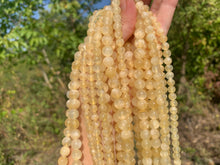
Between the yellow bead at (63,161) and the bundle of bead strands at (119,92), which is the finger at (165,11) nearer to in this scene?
the bundle of bead strands at (119,92)

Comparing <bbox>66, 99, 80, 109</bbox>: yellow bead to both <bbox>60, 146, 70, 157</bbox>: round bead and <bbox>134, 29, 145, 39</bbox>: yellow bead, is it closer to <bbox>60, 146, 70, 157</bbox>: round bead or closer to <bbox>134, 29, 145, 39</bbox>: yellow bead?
<bbox>60, 146, 70, 157</bbox>: round bead

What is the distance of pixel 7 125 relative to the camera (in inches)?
74.6

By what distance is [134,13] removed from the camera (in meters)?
0.77

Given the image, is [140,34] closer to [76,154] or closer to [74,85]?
[74,85]

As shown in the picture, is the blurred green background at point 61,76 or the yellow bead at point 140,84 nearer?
the yellow bead at point 140,84

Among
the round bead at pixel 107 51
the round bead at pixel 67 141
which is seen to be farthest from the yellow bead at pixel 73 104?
the round bead at pixel 107 51

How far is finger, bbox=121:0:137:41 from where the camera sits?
75 cm

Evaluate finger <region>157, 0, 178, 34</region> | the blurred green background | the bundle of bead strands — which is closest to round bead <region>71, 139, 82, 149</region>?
the bundle of bead strands

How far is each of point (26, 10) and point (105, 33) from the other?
1347mm

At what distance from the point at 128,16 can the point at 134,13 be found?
0.09 feet

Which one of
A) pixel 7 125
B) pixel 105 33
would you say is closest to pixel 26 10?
pixel 7 125

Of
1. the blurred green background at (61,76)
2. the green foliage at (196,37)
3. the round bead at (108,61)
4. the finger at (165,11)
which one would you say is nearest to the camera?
the round bead at (108,61)

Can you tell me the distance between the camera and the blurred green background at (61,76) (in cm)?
170

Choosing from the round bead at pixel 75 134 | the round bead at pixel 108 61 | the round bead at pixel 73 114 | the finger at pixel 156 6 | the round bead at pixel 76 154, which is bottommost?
the round bead at pixel 76 154
